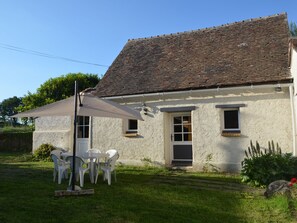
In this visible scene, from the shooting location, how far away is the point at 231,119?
436 inches

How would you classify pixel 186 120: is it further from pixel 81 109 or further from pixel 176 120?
pixel 81 109

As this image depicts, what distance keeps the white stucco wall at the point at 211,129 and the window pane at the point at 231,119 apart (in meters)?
0.35

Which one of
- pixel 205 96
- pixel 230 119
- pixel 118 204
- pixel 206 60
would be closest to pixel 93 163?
pixel 118 204

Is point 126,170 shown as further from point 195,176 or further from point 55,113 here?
point 55,113

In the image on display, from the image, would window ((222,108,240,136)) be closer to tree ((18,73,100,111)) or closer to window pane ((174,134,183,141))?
window pane ((174,134,183,141))

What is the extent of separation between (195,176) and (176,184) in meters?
1.62

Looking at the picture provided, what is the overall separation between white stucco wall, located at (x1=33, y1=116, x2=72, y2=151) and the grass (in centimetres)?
649

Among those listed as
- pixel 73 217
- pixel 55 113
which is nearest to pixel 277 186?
pixel 73 217

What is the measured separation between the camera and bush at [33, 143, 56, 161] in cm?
1543

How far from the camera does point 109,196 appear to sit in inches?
266

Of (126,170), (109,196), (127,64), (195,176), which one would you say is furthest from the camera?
(127,64)

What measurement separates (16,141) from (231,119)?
18.8 meters

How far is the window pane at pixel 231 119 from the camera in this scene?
1101cm

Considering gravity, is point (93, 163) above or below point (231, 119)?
below
